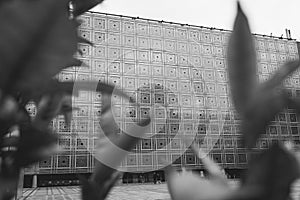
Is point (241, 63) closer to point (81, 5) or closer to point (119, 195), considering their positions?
point (81, 5)

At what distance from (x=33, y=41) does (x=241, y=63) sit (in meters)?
0.10

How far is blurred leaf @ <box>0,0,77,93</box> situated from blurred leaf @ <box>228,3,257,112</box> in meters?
0.08

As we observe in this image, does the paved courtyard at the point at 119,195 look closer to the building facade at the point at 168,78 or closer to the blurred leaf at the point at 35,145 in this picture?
the building facade at the point at 168,78

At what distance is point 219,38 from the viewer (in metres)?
14.3

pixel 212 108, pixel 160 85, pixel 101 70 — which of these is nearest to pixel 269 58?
pixel 212 108

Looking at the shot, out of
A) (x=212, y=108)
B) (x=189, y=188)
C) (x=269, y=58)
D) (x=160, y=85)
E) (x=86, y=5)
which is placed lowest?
(x=189, y=188)

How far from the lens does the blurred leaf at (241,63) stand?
Answer: 0.15 m

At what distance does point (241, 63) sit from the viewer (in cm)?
15

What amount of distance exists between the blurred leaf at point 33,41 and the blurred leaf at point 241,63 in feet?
0.27

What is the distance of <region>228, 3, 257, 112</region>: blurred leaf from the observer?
15 centimetres

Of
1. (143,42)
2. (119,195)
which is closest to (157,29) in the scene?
(143,42)

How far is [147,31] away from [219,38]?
361 centimetres

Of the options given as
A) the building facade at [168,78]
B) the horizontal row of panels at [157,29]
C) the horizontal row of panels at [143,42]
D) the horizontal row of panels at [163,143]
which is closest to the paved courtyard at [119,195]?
the horizontal row of panels at [163,143]

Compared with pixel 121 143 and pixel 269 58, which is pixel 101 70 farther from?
pixel 121 143
